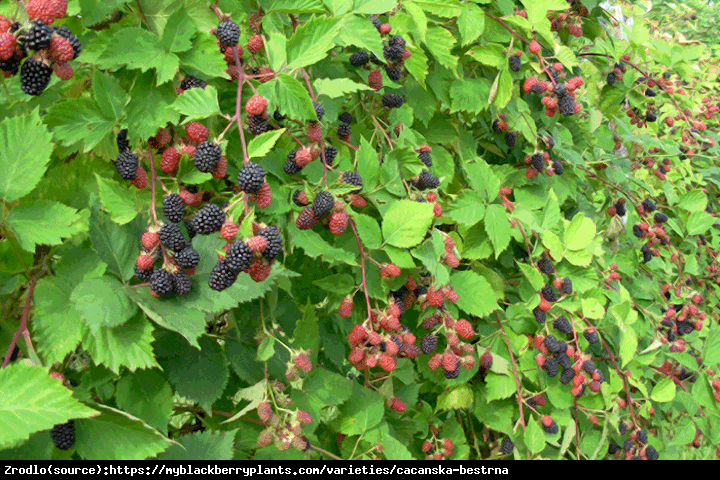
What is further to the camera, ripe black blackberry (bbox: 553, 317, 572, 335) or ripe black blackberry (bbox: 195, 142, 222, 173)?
ripe black blackberry (bbox: 553, 317, 572, 335)

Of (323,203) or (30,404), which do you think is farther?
(323,203)

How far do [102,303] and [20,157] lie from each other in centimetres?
34

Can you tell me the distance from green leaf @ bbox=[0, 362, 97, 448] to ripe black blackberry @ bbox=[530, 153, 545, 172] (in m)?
1.97

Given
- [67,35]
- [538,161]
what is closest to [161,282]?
[67,35]

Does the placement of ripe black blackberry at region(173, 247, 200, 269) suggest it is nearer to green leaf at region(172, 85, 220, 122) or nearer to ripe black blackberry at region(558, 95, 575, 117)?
green leaf at region(172, 85, 220, 122)

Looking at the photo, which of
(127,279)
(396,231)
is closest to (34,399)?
(127,279)

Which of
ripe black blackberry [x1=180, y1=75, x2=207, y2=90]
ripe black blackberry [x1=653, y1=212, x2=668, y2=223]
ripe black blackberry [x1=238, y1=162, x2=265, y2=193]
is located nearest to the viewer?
ripe black blackberry [x1=238, y1=162, x2=265, y2=193]

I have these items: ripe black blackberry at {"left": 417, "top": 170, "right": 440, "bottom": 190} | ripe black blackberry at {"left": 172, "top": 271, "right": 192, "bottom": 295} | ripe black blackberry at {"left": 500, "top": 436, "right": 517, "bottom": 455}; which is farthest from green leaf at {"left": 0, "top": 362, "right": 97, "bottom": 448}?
ripe black blackberry at {"left": 500, "top": 436, "right": 517, "bottom": 455}

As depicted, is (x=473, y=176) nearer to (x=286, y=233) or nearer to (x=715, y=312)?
(x=286, y=233)

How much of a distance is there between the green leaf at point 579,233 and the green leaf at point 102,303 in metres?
1.66

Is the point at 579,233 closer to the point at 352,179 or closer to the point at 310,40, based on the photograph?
the point at 352,179

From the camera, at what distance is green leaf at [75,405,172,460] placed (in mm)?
978

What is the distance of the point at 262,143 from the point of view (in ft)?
3.20

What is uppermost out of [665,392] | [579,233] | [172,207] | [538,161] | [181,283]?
[172,207]
